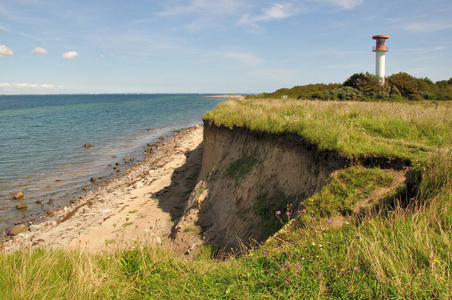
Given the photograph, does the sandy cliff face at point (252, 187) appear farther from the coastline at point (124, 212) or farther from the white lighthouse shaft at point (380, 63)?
the white lighthouse shaft at point (380, 63)

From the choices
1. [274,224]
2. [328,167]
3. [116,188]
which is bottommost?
[116,188]

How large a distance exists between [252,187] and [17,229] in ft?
36.0

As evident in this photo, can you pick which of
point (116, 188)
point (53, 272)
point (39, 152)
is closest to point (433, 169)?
point (53, 272)

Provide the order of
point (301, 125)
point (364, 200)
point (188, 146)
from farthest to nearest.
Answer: point (188, 146)
point (301, 125)
point (364, 200)

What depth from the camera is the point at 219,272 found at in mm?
4570

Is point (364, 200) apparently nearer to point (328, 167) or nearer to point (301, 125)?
point (328, 167)

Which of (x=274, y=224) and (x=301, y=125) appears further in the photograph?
(x=301, y=125)

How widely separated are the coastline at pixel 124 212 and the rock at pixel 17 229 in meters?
0.22

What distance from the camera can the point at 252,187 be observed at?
951cm

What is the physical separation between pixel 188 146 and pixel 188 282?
22762 mm

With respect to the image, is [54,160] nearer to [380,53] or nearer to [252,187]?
[252,187]

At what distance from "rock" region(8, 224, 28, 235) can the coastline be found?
0.22 meters

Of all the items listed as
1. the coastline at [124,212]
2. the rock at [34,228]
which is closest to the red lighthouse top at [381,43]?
the coastline at [124,212]

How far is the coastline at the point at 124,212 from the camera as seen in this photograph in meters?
11.4
